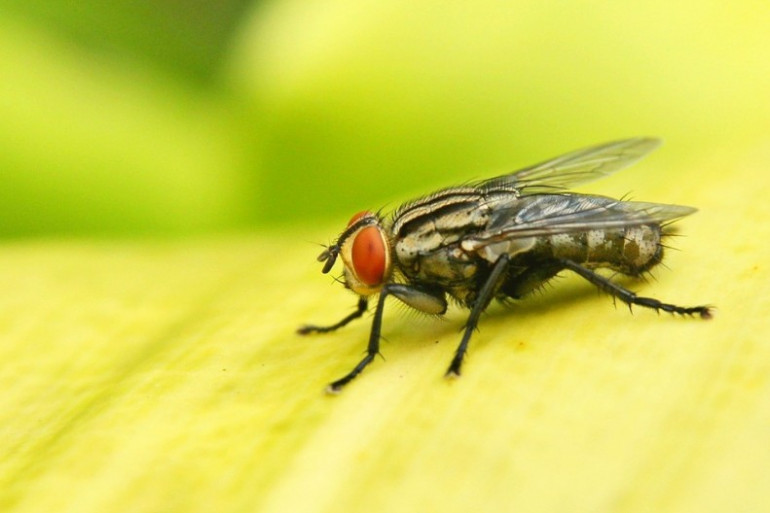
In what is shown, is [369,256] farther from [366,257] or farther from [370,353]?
[370,353]

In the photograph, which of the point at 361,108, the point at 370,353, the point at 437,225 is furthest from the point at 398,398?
the point at 361,108

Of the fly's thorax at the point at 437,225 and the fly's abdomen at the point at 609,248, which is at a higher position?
the fly's thorax at the point at 437,225

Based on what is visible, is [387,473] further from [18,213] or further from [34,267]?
[18,213]

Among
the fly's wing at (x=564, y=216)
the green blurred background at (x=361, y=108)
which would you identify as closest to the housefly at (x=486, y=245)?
the fly's wing at (x=564, y=216)

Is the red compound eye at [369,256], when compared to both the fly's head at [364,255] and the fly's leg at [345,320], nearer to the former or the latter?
the fly's head at [364,255]

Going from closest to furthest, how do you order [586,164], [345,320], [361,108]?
1. [345,320]
2. [586,164]
3. [361,108]

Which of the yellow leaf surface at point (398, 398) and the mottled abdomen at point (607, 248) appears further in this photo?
the mottled abdomen at point (607, 248)
